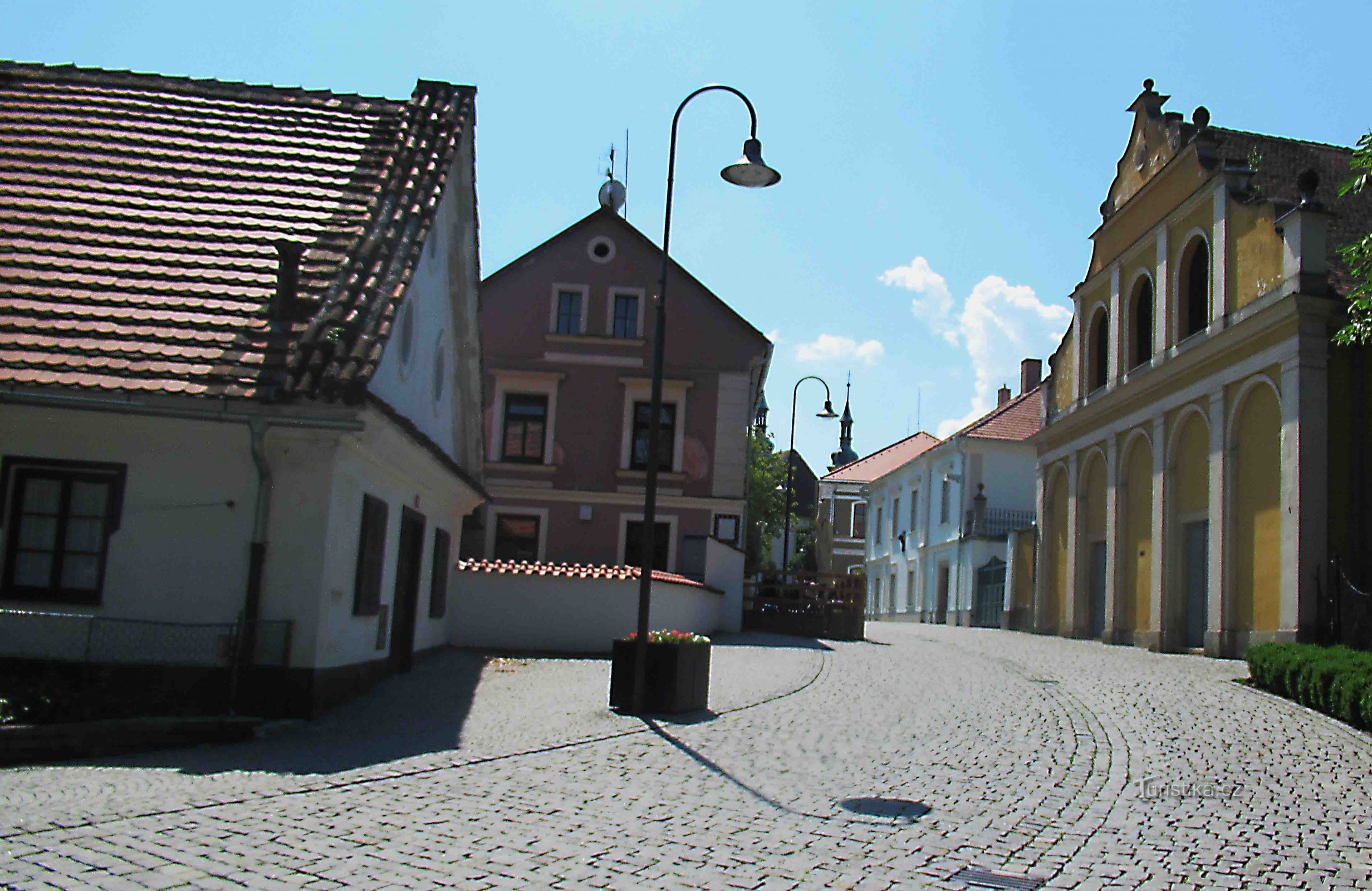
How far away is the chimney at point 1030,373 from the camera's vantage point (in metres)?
56.7

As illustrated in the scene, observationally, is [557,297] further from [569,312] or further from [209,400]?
[209,400]

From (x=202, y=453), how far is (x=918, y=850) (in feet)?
25.7

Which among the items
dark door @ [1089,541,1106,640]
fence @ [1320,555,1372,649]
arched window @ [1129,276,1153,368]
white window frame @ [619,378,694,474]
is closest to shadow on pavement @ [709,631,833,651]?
white window frame @ [619,378,694,474]

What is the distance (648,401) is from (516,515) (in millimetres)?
4549

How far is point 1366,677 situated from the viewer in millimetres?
12594

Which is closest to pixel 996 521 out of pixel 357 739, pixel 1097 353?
pixel 1097 353

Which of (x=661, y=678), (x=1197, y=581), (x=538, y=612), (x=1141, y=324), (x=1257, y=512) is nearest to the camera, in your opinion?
(x=661, y=678)

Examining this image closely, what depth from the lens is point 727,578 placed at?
2661 cm

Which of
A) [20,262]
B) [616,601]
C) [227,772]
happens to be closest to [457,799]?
[227,772]

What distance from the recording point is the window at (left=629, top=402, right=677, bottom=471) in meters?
30.9

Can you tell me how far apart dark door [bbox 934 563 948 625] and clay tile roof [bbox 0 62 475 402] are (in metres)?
34.9

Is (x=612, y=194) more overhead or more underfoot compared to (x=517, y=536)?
more overhead

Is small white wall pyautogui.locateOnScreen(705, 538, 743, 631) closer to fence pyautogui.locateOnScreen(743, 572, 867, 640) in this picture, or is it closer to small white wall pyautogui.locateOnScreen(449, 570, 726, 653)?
fence pyautogui.locateOnScreen(743, 572, 867, 640)

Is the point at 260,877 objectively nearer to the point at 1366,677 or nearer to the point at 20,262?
the point at 20,262
